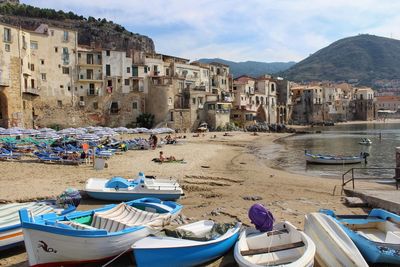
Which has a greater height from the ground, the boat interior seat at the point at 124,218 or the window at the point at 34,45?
the window at the point at 34,45

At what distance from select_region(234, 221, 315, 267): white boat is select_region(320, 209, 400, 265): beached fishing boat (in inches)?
55.0

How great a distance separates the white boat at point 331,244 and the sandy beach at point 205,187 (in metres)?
1.99

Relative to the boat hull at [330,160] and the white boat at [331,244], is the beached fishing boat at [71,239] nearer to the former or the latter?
the white boat at [331,244]

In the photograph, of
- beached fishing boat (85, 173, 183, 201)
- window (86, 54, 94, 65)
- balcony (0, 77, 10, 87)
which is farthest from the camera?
window (86, 54, 94, 65)

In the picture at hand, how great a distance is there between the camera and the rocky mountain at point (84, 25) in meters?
100

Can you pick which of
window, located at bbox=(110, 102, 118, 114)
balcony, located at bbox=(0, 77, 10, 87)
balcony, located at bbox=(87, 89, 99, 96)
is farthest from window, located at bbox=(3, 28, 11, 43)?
window, located at bbox=(110, 102, 118, 114)

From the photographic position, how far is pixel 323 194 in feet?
55.2

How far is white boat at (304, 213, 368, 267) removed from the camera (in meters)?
7.69

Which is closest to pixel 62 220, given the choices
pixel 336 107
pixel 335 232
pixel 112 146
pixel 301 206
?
pixel 335 232

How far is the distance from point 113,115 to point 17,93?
15.4 meters

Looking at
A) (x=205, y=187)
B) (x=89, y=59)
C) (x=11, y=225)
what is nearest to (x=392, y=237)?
(x=11, y=225)

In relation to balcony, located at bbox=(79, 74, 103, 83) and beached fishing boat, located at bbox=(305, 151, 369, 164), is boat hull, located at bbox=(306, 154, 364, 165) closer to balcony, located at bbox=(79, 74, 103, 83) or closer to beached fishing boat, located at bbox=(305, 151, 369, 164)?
beached fishing boat, located at bbox=(305, 151, 369, 164)

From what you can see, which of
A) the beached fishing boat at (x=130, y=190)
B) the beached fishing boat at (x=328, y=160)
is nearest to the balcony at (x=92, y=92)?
the beached fishing boat at (x=328, y=160)

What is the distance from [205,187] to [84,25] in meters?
100
